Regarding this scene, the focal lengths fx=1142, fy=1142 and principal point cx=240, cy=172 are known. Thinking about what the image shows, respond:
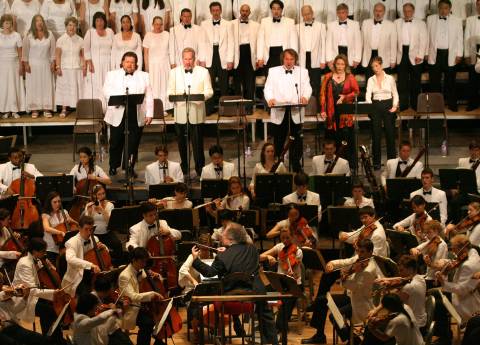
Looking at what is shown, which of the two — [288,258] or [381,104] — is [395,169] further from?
[288,258]

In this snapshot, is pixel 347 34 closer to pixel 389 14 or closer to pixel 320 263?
pixel 389 14

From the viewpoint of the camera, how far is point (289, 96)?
42.4ft

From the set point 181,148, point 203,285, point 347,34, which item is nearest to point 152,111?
point 181,148

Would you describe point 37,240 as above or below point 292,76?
below

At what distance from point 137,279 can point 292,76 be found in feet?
13.7

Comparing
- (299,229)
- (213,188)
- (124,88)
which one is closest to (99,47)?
(124,88)

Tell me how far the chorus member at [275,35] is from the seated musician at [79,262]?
494 centimetres

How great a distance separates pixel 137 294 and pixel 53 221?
6.51ft

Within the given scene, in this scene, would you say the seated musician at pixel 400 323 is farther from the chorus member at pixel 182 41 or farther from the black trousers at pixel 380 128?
the chorus member at pixel 182 41

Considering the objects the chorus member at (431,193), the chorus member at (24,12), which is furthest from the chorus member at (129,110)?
the chorus member at (431,193)

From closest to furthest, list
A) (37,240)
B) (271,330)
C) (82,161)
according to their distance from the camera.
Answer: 1. (271,330)
2. (37,240)
3. (82,161)

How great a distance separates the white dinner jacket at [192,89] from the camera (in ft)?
42.8

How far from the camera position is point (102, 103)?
47.9ft

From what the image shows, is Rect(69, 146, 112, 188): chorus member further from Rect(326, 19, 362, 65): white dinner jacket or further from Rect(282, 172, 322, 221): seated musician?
Rect(326, 19, 362, 65): white dinner jacket
